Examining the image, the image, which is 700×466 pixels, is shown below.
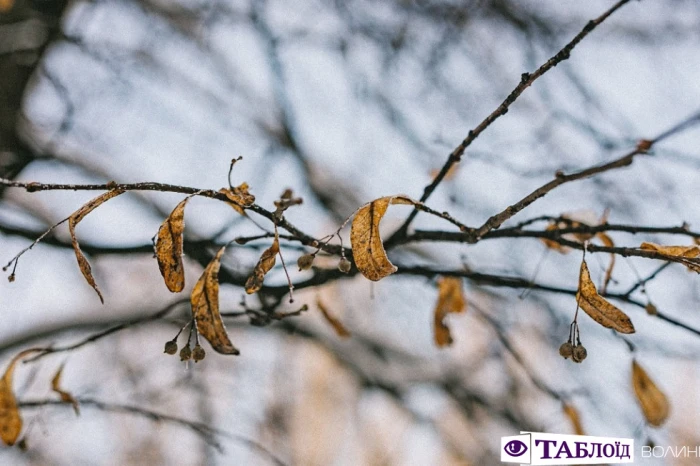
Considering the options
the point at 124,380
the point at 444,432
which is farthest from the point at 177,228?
the point at 444,432

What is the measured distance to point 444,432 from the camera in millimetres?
3443

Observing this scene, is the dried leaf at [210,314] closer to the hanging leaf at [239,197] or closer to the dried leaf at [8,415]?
the hanging leaf at [239,197]

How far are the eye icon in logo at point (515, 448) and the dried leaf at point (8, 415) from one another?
99 cm

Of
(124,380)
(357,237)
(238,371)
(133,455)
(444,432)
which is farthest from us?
(133,455)

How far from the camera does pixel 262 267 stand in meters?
0.61

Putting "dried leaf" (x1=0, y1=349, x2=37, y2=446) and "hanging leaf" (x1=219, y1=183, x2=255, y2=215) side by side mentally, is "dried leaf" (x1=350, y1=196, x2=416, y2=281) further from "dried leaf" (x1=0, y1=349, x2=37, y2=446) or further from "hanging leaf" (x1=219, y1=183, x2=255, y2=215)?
"dried leaf" (x1=0, y1=349, x2=37, y2=446)

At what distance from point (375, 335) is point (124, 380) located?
1338 millimetres

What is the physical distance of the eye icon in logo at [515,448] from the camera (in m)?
1.27

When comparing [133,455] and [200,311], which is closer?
[200,311]

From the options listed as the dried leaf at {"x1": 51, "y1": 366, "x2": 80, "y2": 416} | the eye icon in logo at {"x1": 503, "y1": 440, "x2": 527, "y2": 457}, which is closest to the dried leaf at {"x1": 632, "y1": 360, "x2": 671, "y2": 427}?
the eye icon in logo at {"x1": 503, "y1": 440, "x2": 527, "y2": 457}

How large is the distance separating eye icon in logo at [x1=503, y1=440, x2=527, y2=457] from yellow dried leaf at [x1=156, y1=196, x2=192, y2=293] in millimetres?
969

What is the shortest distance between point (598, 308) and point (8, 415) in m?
0.88

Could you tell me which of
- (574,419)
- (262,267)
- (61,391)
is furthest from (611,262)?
(61,391)

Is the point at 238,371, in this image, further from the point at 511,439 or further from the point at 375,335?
the point at 511,439
